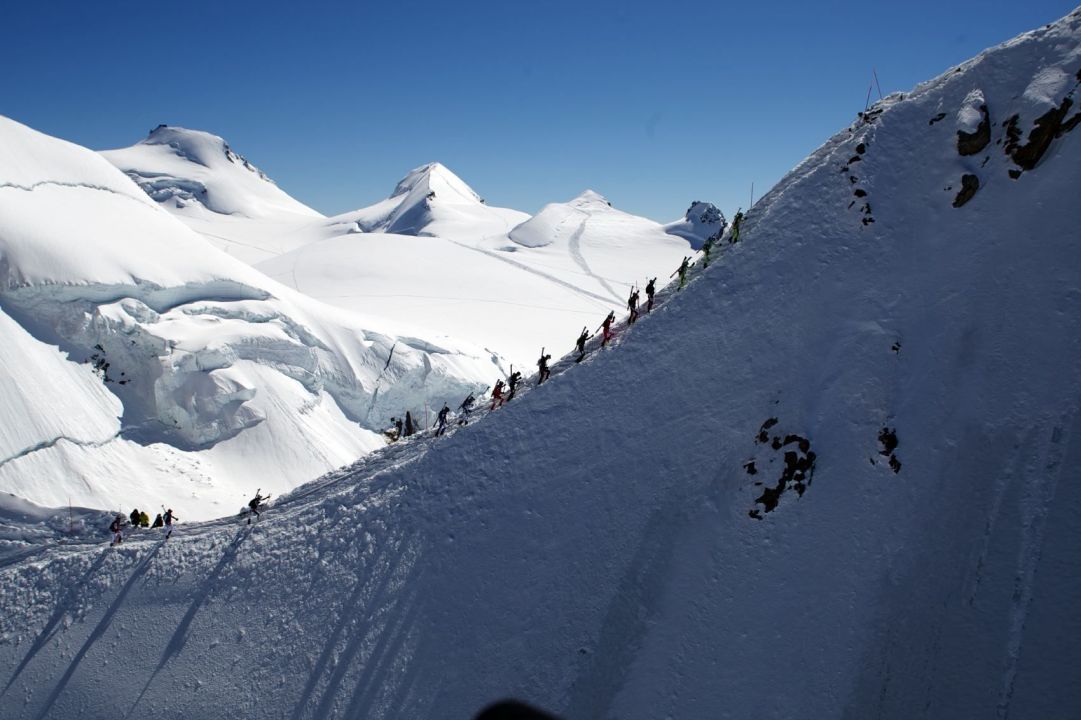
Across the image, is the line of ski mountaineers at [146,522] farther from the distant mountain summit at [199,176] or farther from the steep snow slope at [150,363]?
the distant mountain summit at [199,176]

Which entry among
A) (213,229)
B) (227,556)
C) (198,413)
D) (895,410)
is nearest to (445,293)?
(198,413)

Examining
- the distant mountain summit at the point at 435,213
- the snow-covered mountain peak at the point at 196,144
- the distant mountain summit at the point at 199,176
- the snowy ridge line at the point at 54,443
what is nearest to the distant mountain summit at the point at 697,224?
the distant mountain summit at the point at 435,213

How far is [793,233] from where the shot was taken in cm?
1600

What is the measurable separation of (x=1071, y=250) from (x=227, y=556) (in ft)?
63.3

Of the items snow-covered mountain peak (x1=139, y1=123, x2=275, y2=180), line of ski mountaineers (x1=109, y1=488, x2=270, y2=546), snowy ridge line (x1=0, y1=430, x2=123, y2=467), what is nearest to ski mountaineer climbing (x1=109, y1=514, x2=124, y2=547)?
line of ski mountaineers (x1=109, y1=488, x2=270, y2=546)

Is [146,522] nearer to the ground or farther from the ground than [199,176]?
nearer to the ground

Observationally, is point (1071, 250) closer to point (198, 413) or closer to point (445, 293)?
point (198, 413)

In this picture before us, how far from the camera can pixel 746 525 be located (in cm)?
1272

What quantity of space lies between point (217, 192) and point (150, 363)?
111 m

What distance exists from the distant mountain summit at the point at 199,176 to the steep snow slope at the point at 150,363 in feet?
307

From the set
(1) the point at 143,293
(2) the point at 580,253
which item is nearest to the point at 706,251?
(1) the point at 143,293

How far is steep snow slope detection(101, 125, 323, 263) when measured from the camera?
101938mm

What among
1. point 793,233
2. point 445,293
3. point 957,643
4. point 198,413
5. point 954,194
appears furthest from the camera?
point 445,293

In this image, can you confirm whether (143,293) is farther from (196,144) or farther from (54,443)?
(196,144)
